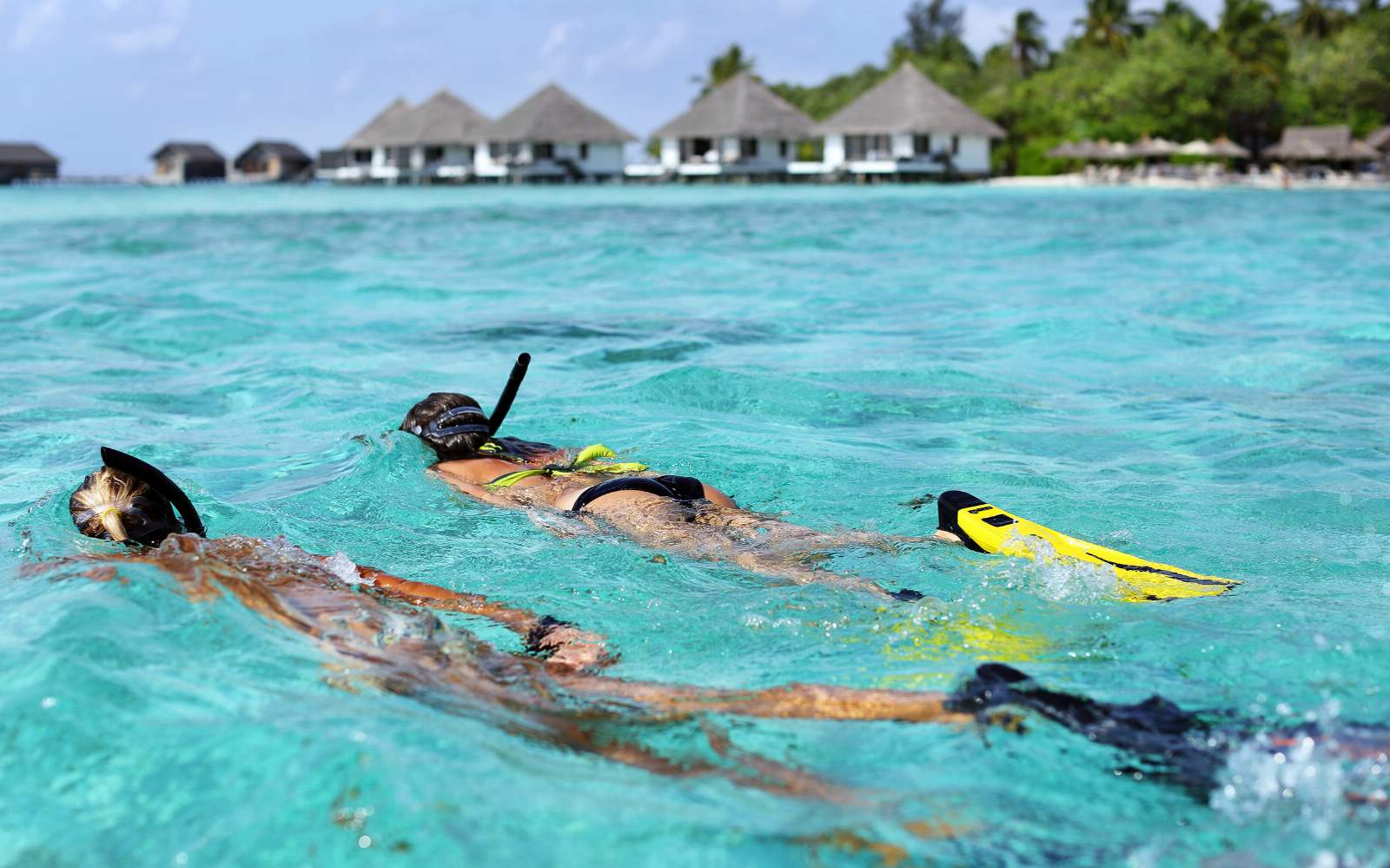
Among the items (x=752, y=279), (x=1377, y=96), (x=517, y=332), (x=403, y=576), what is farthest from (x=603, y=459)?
(x=1377, y=96)

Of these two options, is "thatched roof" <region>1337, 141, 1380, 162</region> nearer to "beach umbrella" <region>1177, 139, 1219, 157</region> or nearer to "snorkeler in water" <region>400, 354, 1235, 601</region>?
"beach umbrella" <region>1177, 139, 1219, 157</region>

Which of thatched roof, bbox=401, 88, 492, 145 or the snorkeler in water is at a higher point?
thatched roof, bbox=401, 88, 492, 145

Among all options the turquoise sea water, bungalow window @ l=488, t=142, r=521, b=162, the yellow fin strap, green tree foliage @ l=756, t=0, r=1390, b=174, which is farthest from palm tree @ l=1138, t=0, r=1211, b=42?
the yellow fin strap

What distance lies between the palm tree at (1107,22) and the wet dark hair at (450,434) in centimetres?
5495

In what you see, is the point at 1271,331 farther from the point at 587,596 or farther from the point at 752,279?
the point at 587,596

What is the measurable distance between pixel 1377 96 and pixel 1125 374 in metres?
42.7

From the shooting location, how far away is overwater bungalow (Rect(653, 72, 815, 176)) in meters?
44.5

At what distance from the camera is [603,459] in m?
4.60

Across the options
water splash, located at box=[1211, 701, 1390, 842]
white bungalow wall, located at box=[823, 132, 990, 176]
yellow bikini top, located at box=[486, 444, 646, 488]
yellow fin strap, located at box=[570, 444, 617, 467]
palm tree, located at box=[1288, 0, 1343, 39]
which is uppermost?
palm tree, located at box=[1288, 0, 1343, 39]

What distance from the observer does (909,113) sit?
41.6 m

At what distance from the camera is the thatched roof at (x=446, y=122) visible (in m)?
48.7

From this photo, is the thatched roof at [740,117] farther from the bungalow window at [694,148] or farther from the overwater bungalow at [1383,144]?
the overwater bungalow at [1383,144]

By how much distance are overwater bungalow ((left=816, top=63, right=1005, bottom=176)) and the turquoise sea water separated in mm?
29465

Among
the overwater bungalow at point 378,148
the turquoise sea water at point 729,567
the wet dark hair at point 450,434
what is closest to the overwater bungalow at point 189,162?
the overwater bungalow at point 378,148
